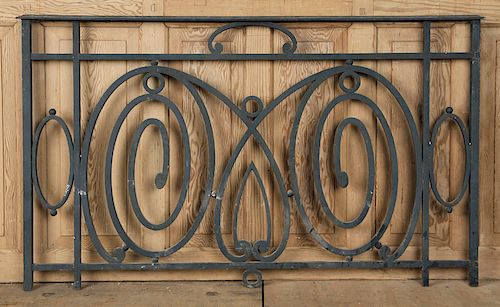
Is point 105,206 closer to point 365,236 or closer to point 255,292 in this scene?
point 255,292

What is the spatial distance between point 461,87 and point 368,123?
0.96 feet

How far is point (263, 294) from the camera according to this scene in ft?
5.71

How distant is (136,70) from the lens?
5.78ft

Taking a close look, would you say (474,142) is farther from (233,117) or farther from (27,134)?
(27,134)

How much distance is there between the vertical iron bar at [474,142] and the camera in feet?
5.87

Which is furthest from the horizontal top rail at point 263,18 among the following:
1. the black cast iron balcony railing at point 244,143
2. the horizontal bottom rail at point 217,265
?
the horizontal bottom rail at point 217,265

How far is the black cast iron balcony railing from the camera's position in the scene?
1760mm

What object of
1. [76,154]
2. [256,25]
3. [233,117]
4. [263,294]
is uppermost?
[256,25]

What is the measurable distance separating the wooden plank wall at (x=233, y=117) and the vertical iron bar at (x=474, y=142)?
49mm

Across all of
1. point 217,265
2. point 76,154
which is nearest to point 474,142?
point 217,265

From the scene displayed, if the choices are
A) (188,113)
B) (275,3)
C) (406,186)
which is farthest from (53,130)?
(406,186)

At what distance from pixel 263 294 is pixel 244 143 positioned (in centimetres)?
42

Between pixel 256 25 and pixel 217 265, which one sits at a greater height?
pixel 256 25

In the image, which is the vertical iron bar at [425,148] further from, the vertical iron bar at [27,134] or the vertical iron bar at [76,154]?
the vertical iron bar at [27,134]
